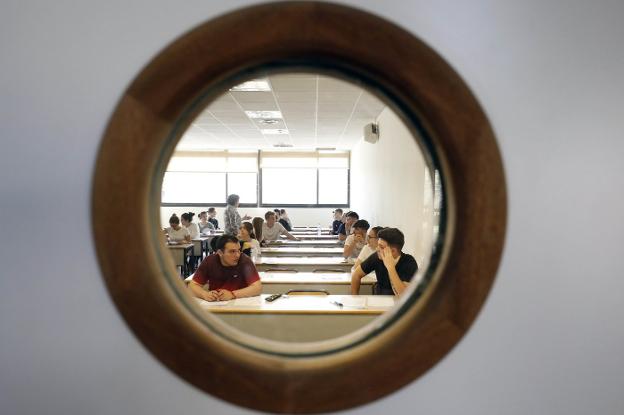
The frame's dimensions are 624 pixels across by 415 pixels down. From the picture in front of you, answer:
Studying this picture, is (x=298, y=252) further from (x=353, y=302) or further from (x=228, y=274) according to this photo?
(x=353, y=302)

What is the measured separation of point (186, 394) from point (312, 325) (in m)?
2.77

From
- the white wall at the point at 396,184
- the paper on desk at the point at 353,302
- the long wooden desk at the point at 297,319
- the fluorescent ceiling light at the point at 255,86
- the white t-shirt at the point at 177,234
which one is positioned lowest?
the long wooden desk at the point at 297,319

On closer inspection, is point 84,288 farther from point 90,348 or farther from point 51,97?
point 51,97

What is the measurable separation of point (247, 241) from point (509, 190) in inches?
211

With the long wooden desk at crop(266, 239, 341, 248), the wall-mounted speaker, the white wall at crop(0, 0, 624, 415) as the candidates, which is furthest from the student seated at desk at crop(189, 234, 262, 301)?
the wall-mounted speaker

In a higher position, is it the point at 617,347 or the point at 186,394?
the point at 617,347

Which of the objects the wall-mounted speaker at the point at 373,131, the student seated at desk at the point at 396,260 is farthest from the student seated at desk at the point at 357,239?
the wall-mounted speaker at the point at 373,131

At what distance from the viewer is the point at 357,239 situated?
683cm

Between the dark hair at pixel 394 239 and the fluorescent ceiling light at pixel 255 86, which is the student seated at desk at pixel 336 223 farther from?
the dark hair at pixel 394 239

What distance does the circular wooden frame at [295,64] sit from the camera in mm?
1186

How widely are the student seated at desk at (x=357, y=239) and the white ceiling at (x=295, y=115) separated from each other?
173 centimetres

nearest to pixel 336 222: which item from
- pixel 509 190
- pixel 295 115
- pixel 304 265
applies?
pixel 295 115

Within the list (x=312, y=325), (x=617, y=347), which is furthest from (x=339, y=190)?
(x=617, y=347)

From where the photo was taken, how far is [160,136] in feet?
4.04
